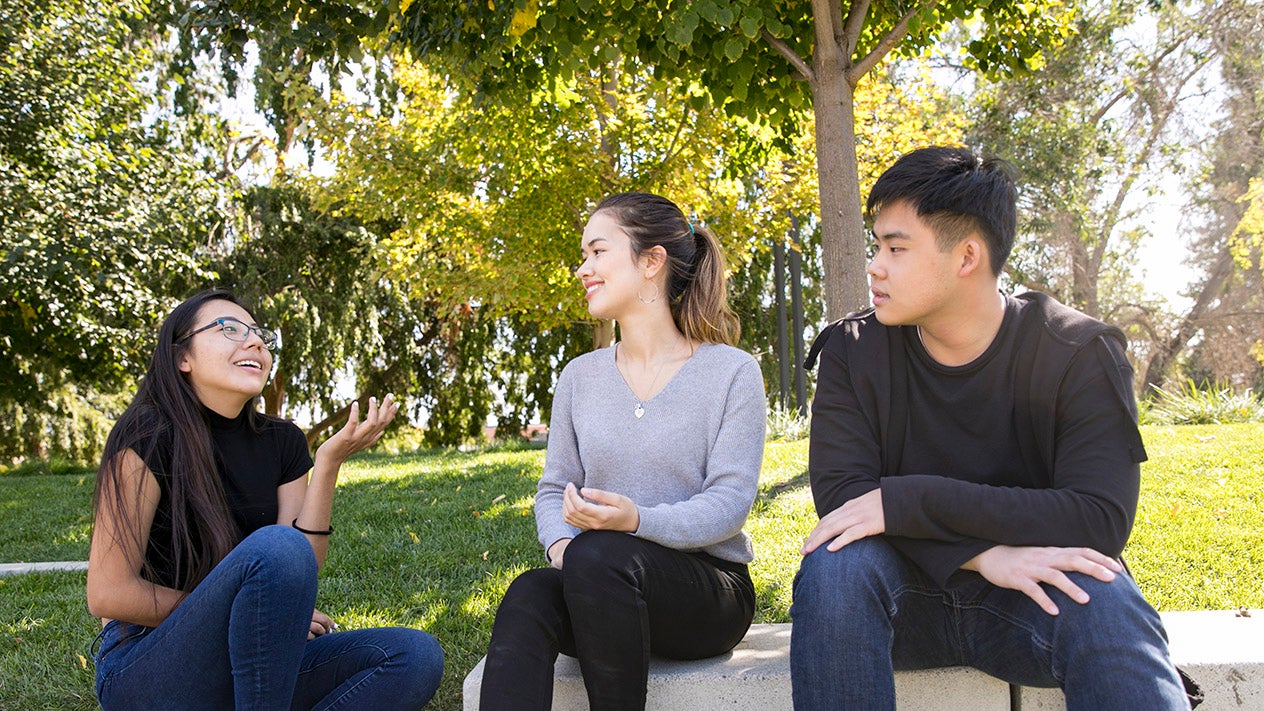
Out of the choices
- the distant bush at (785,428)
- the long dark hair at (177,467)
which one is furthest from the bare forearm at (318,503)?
the distant bush at (785,428)

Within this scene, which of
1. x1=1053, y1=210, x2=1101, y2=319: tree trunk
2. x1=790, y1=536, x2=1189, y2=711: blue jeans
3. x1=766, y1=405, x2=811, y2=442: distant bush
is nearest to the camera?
x1=790, y1=536, x2=1189, y2=711: blue jeans

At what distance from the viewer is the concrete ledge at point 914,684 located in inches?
85.1

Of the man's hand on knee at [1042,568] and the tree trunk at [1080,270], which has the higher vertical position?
the tree trunk at [1080,270]

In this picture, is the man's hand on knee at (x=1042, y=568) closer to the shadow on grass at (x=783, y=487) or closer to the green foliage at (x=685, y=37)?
the green foliage at (x=685, y=37)

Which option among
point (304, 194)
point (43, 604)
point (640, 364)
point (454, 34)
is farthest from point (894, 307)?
point (304, 194)

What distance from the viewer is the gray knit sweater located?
7.84ft

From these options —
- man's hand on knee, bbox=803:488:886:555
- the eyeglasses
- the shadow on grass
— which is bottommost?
the shadow on grass

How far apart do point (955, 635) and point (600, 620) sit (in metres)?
0.79

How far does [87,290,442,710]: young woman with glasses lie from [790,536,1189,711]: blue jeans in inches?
42.4

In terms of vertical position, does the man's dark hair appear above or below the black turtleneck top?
above

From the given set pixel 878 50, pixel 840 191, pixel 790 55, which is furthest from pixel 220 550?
pixel 878 50

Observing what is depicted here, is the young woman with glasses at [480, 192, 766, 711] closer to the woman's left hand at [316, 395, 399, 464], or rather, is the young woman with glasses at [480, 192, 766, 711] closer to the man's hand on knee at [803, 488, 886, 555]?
the man's hand on knee at [803, 488, 886, 555]

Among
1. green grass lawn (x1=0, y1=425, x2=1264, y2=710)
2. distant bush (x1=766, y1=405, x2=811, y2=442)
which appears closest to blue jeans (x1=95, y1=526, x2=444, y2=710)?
green grass lawn (x1=0, y1=425, x2=1264, y2=710)

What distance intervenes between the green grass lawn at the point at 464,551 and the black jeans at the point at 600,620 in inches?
34.1
